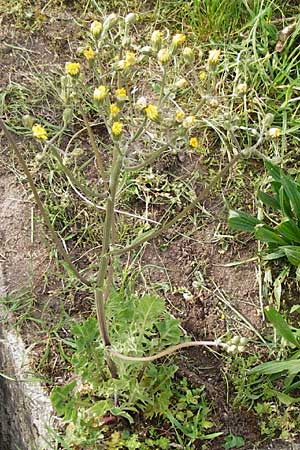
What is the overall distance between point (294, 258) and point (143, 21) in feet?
3.65

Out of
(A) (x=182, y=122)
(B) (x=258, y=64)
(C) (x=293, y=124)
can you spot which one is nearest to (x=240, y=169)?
(C) (x=293, y=124)

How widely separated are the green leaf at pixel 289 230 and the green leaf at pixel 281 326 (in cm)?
26

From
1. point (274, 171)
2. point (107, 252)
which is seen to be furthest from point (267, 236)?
point (107, 252)

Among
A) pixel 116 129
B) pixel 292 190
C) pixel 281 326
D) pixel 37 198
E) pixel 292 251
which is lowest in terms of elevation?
pixel 281 326

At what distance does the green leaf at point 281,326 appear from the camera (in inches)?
76.1

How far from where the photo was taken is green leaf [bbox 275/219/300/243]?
2.08 metres

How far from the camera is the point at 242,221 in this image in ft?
7.14

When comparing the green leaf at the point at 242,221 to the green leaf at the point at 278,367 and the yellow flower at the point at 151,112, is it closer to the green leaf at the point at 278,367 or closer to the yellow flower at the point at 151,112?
the green leaf at the point at 278,367

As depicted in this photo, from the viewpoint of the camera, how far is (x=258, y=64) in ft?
8.10

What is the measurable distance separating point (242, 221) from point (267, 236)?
0.10 metres

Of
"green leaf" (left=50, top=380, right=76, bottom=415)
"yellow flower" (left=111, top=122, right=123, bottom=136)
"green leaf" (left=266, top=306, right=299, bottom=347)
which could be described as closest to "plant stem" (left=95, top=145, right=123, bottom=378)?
"yellow flower" (left=111, top=122, right=123, bottom=136)

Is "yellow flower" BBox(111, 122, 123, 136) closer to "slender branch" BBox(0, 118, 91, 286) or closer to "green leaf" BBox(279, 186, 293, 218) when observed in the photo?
"slender branch" BBox(0, 118, 91, 286)

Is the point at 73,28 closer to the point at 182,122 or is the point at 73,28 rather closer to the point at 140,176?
the point at 140,176

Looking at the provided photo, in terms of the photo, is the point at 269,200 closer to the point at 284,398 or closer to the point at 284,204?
the point at 284,204
